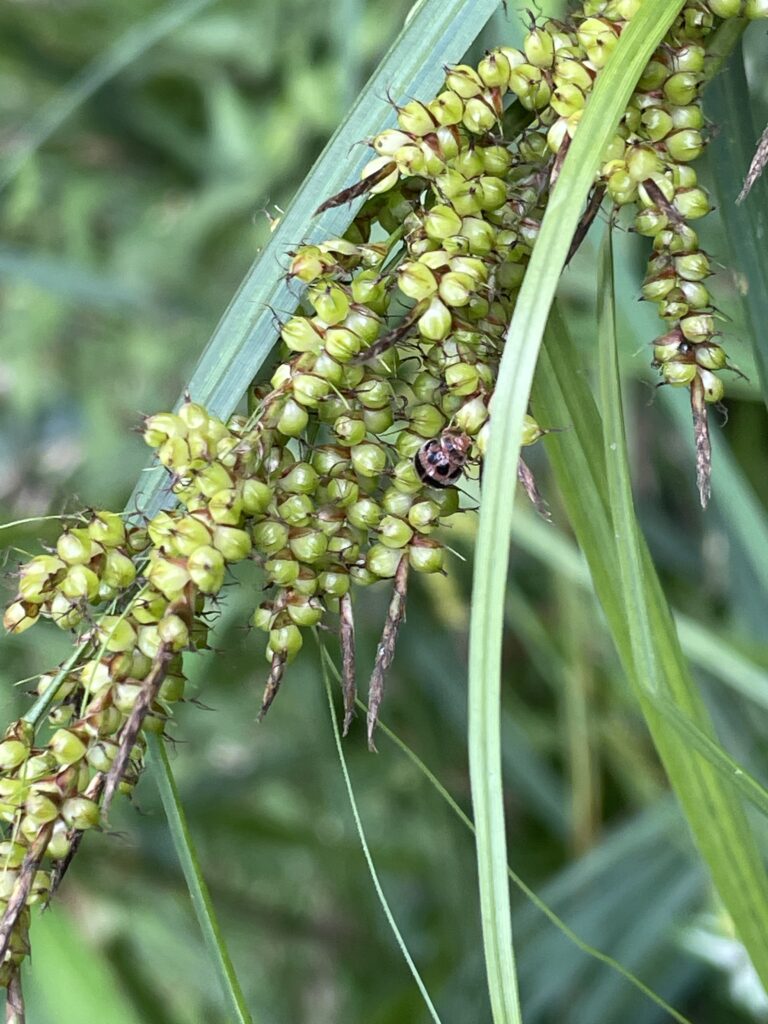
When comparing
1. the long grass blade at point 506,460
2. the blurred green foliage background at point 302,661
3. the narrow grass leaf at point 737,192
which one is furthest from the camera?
the blurred green foliage background at point 302,661

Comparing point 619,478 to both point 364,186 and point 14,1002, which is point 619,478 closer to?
point 364,186

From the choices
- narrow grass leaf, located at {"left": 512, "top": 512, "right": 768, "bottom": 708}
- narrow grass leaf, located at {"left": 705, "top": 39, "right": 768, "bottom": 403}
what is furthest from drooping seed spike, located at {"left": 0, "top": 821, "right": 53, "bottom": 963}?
narrow grass leaf, located at {"left": 512, "top": 512, "right": 768, "bottom": 708}

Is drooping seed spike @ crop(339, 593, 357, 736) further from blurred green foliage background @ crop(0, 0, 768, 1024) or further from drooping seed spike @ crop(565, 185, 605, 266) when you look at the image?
blurred green foliage background @ crop(0, 0, 768, 1024)

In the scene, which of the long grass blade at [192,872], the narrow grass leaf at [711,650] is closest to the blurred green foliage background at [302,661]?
the narrow grass leaf at [711,650]

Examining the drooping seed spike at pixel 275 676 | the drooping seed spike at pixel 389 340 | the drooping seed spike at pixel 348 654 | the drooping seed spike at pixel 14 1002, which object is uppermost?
the drooping seed spike at pixel 389 340

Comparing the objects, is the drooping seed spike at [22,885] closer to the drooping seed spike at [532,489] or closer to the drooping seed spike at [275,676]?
the drooping seed spike at [275,676]

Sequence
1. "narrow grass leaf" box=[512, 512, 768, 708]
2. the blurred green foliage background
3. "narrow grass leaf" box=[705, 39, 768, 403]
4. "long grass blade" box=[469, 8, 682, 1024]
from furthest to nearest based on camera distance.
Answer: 1. the blurred green foliage background
2. "narrow grass leaf" box=[512, 512, 768, 708]
3. "narrow grass leaf" box=[705, 39, 768, 403]
4. "long grass blade" box=[469, 8, 682, 1024]

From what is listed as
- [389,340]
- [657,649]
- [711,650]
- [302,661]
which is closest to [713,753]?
[657,649]
